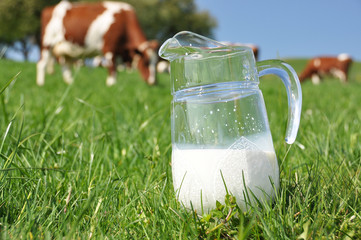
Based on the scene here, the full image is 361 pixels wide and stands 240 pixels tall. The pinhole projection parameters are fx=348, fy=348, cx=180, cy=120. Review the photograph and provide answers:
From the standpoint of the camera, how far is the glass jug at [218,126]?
0.92m

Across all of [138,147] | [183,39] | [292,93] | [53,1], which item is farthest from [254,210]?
[53,1]

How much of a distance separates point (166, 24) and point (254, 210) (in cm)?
3882

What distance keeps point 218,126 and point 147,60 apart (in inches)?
260

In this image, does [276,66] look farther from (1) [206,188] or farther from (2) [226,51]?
(1) [206,188]

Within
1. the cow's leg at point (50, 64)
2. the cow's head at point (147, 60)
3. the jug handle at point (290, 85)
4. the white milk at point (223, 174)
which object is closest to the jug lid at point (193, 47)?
the jug handle at point (290, 85)

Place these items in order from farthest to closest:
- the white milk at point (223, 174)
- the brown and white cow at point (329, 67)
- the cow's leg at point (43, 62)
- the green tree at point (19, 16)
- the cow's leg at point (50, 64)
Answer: the green tree at point (19, 16) → the brown and white cow at point (329, 67) → the cow's leg at point (50, 64) → the cow's leg at point (43, 62) → the white milk at point (223, 174)

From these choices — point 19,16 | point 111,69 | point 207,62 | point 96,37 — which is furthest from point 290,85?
point 19,16

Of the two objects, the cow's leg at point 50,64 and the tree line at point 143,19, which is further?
the tree line at point 143,19

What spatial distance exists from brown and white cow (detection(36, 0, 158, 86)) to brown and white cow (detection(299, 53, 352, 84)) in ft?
42.6

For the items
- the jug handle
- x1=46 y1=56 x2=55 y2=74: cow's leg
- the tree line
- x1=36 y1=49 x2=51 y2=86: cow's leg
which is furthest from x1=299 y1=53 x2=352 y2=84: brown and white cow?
the tree line

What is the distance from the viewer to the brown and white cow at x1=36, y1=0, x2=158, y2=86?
6.96m

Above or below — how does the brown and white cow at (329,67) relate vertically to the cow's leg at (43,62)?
below

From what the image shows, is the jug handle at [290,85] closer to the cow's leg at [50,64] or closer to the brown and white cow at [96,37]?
the brown and white cow at [96,37]

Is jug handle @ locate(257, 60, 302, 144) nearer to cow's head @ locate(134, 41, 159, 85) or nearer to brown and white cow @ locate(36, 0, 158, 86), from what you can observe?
brown and white cow @ locate(36, 0, 158, 86)
